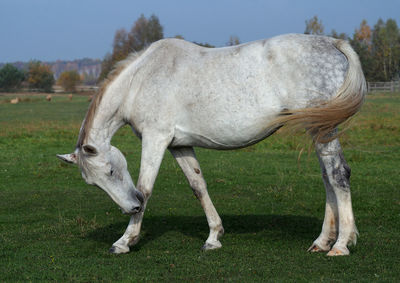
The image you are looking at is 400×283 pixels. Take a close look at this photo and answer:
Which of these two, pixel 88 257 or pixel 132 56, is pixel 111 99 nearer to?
pixel 132 56

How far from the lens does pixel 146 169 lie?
20.0 ft

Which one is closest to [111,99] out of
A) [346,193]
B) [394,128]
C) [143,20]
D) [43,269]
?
[43,269]

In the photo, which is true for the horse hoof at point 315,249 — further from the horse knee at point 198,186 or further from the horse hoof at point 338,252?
the horse knee at point 198,186

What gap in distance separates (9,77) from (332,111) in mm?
90968

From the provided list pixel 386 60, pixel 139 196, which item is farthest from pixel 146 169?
pixel 386 60

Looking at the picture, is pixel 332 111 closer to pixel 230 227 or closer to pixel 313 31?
pixel 230 227

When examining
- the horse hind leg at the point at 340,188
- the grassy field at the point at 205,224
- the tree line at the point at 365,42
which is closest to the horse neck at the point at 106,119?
the grassy field at the point at 205,224

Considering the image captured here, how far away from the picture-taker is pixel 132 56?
6508mm

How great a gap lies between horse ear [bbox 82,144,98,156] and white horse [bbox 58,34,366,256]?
12 mm

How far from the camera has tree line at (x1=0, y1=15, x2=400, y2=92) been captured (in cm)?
6650

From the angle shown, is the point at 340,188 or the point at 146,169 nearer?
the point at 340,188

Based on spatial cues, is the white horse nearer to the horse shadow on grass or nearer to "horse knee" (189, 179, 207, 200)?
"horse knee" (189, 179, 207, 200)

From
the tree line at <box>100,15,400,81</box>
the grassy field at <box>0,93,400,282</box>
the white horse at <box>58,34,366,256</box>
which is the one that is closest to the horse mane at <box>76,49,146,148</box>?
the white horse at <box>58,34,366,256</box>

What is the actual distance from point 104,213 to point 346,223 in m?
4.21
